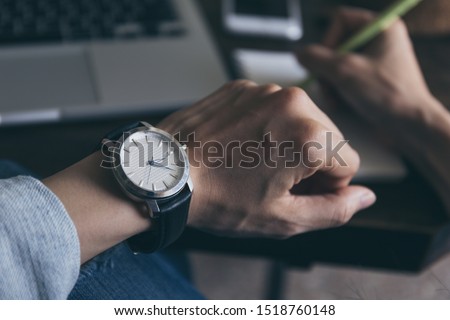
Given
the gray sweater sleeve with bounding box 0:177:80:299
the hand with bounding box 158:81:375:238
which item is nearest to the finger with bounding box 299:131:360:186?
the hand with bounding box 158:81:375:238

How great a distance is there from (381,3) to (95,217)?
53cm

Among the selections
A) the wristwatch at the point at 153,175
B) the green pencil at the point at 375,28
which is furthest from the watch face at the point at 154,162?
the green pencil at the point at 375,28

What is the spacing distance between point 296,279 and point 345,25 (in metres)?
0.57

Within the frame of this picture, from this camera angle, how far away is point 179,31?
2.54 feet

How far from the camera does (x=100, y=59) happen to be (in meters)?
0.73

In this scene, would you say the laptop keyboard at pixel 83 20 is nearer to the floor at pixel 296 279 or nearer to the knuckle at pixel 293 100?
the knuckle at pixel 293 100

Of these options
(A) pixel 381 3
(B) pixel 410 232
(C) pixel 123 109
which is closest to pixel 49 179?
(C) pixel 123 109

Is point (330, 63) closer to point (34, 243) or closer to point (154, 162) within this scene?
point (154, 162)

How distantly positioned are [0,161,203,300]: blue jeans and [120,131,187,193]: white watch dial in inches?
3.6

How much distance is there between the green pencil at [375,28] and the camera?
2.28ft

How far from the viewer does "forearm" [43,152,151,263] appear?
490 millimetres
